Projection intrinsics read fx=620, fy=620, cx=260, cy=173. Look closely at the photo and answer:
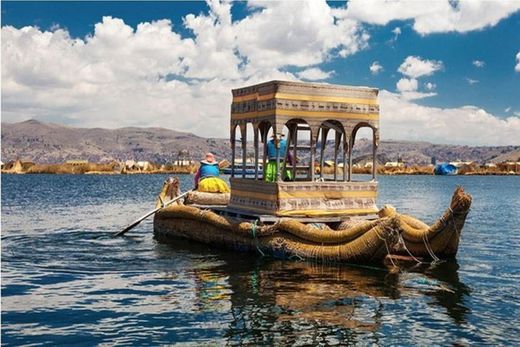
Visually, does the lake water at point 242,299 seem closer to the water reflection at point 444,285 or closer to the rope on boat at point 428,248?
the water reflection at point 444,285

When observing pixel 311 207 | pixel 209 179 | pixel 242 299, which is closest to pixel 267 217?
pixel 311 207

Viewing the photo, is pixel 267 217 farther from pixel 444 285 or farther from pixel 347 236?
pixel 444 285

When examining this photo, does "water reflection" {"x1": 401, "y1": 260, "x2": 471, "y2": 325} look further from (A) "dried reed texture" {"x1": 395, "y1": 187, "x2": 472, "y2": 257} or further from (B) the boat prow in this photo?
(B) the boat prow

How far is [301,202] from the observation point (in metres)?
22.1

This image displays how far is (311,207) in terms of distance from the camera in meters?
22.3

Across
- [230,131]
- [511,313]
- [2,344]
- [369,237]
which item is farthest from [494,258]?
[2,344]

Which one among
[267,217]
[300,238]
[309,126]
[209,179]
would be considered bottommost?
Answer: [300,238]

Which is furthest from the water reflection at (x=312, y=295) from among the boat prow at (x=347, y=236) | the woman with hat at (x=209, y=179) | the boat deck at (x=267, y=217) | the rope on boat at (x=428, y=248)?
the woman with hat at (x=209, y=179)

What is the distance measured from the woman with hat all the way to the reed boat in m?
3.45

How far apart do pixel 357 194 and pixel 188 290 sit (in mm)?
8586

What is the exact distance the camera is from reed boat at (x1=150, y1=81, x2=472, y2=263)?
19.2 m

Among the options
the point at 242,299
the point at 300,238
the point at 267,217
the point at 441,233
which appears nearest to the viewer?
the point at 242,299

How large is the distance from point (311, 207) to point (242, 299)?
23.1ft

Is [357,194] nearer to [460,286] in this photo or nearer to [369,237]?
[369,237]
